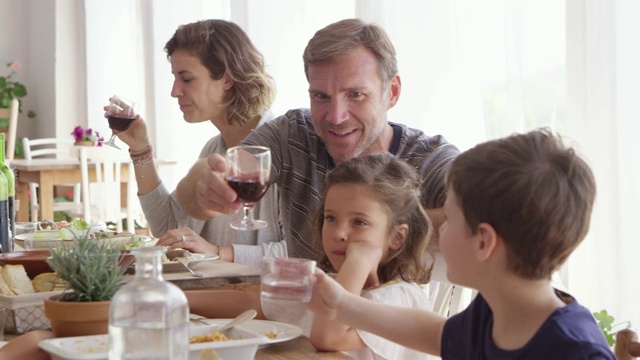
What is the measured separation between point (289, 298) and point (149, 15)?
6779mm

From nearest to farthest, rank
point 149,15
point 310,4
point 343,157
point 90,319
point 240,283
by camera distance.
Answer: point 90,319 < point 240,283 < point 343,157 < point 310,4 < point 149,15

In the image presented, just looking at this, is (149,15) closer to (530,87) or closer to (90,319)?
Answer: (530,87)

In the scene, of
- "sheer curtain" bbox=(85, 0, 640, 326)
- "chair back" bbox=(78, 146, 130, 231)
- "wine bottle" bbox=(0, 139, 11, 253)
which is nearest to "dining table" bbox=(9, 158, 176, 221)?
"chair back" bbox=(78, 146, 130, 231)

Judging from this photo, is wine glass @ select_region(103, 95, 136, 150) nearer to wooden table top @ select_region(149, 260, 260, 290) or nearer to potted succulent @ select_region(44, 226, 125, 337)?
wooden table top @ select_region(149, 260, 260, 290)

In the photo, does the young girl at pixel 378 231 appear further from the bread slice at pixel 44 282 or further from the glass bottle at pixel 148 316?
the glass bottle at pixel 148 316

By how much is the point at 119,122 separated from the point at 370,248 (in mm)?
1471

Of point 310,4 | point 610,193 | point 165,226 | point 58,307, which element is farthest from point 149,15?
point 58,307

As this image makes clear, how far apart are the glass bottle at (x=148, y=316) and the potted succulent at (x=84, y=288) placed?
0.19 metres

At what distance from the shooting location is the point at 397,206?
2162 mm

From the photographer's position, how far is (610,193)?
310 cm

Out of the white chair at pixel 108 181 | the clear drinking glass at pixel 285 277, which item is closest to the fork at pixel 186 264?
the clear drinking glass at pixel 285 277

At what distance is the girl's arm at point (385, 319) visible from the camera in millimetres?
1621

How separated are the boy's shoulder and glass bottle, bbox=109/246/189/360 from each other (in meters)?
0.50

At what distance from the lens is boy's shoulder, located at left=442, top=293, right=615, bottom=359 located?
135cm
